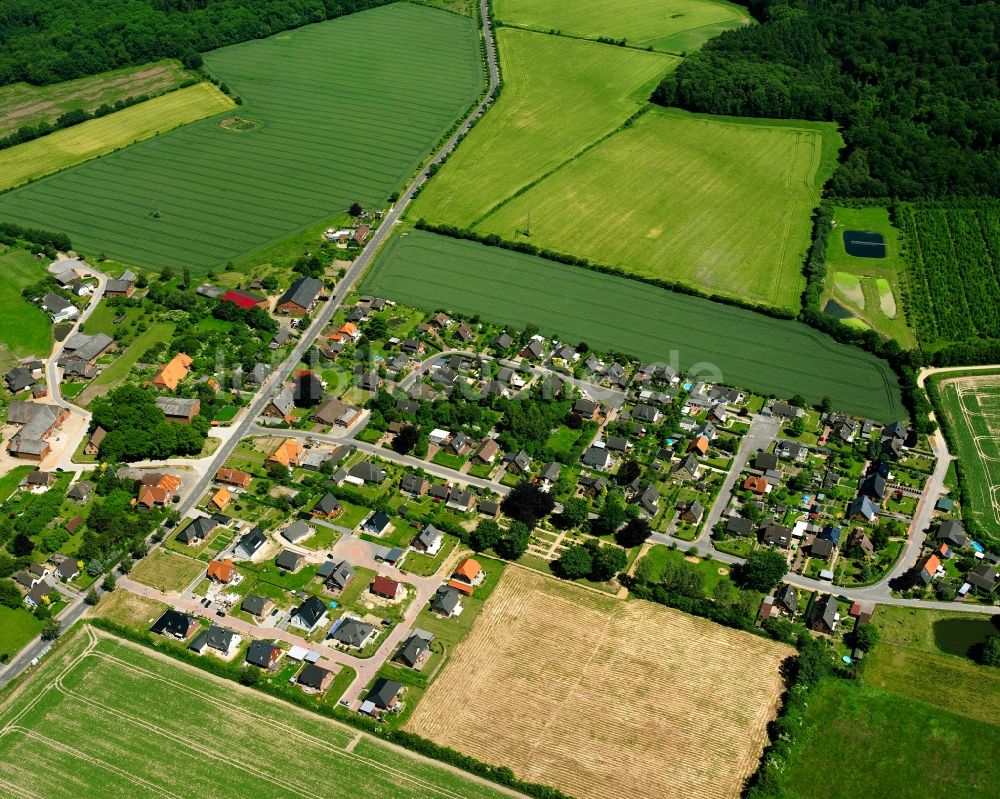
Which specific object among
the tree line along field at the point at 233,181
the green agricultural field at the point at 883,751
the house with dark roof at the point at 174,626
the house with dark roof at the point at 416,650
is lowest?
the green agricultural field at the point at 883,751

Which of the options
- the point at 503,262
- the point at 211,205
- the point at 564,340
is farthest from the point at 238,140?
the point at 564,340

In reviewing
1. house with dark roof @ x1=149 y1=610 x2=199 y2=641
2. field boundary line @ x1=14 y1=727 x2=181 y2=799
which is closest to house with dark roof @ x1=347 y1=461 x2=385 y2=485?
house with dark roof @ x1=149 y1=610 x2=199 y2=641

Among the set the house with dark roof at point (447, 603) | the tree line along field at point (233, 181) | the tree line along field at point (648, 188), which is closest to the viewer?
the house with dark roof at point (447, 603)

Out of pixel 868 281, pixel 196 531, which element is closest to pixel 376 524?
pixel 196 531

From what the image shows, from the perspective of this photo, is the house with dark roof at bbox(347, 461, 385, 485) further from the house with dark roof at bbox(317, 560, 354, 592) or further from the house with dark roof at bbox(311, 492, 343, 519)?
the house with dark roof at bbox(317, 560, 354, 592)

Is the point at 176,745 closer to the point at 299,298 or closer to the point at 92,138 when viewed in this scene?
the point at 299,298

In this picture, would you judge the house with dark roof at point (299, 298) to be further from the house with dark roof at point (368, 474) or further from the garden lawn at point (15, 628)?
the garden lawn at point (15, 628)

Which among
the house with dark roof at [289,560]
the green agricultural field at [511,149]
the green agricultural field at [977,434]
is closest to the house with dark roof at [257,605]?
the house with dark roof at [289,560]

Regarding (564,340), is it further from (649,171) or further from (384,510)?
(649,171)
